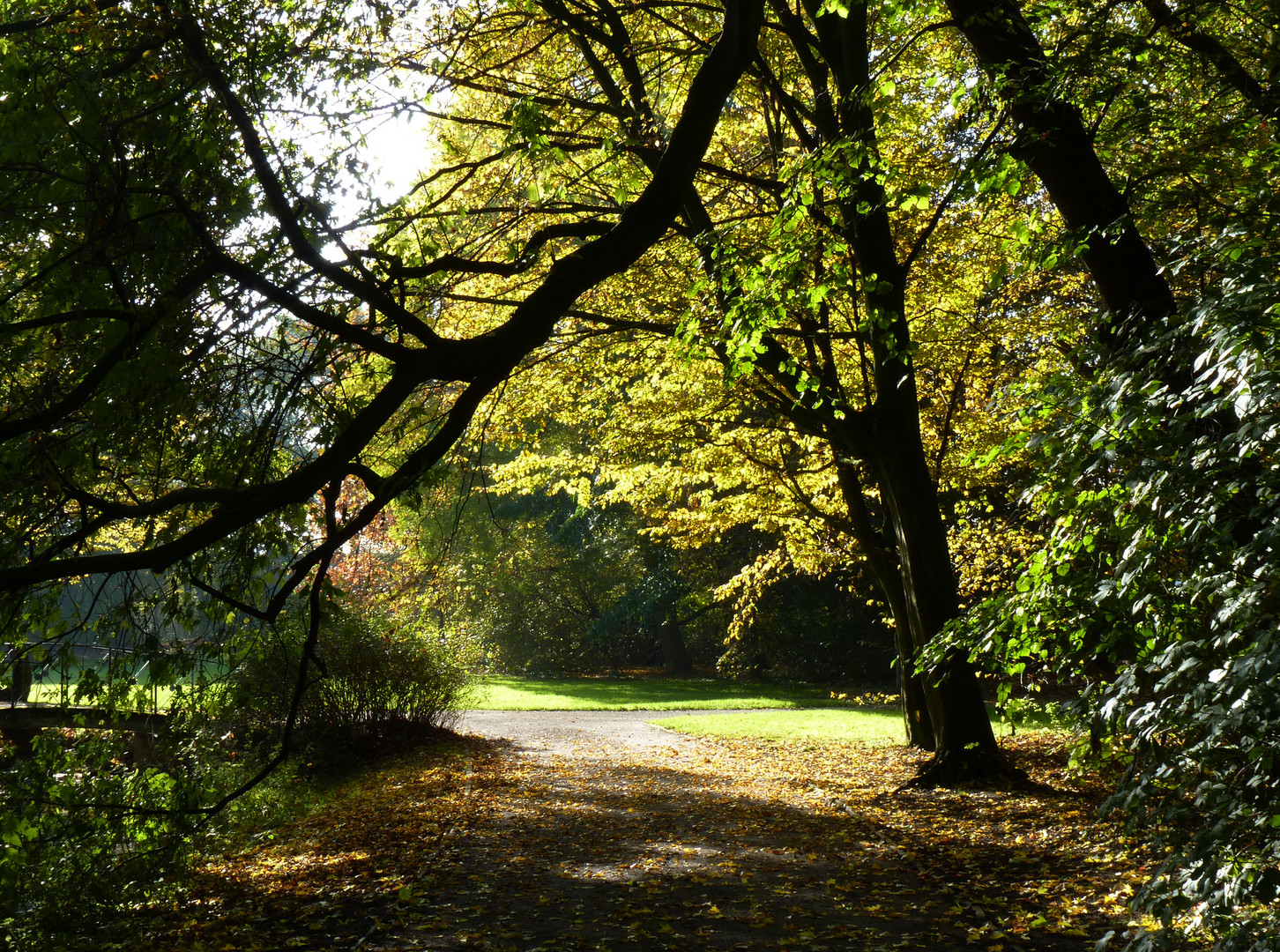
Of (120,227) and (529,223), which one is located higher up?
(529,223)

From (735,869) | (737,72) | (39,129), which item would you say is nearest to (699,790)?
(735,869)

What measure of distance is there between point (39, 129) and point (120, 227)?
0.52 metres

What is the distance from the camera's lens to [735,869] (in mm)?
6977

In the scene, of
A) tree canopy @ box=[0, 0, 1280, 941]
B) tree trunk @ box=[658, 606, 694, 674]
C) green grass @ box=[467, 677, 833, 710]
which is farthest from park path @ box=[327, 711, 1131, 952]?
tree trunk @ box=[658, 606, 694, 674]

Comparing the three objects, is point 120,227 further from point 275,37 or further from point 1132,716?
point 1132,716

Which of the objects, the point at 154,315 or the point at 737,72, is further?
the point at 737,72

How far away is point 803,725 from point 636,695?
892cm

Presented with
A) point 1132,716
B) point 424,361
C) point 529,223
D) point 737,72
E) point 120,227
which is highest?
point 529,223

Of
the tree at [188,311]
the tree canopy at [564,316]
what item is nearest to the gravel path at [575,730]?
the tree canopy at [564,316]

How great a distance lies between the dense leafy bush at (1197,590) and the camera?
270 centimetres

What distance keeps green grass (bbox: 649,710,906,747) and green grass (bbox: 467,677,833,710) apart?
256 cm

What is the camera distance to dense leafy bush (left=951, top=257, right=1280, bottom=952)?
2.70m

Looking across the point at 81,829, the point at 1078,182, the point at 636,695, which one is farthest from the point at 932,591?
the point at 636,695

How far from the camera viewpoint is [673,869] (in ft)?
23.1
